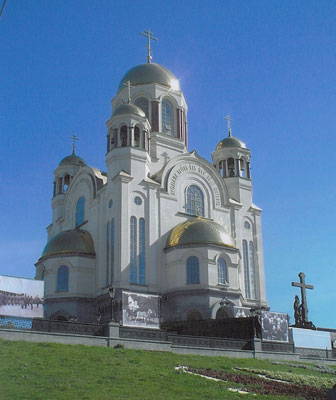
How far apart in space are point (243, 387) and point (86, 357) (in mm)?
4941

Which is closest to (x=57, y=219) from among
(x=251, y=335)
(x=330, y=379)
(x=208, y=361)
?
(x=251, y=335)

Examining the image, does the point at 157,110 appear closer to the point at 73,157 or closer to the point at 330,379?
the point at 73,157

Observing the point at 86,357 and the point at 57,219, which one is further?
the point at 57,219

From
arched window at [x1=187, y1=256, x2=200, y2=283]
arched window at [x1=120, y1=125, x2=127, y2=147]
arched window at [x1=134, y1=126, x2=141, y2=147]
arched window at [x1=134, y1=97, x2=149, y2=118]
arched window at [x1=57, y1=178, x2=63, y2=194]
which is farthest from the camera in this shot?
arched window at [x1=57, y1=178, x2=63, y2=194]

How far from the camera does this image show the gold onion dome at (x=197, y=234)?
3241 centimetres

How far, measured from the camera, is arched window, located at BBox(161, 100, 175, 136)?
39572 millimetres

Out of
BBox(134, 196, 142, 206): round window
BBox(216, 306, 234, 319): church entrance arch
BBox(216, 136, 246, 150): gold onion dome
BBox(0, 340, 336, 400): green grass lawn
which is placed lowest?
BBox(0, 340, 336, 400): green grass lawn

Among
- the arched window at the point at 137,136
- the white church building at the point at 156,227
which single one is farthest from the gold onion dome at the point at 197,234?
the arched window at the point at 137,136

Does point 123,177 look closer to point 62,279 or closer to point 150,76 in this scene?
point 62,279

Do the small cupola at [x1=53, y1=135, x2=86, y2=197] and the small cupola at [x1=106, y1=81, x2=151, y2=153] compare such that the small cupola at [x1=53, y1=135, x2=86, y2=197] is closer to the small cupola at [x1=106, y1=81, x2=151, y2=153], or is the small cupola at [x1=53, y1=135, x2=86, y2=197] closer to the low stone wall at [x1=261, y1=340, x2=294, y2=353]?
the small cupola at [x1=106, y1=81, x2=151, y2=153]

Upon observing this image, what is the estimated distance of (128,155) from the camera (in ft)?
111

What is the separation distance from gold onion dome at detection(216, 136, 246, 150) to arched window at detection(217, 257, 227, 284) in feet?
35.5

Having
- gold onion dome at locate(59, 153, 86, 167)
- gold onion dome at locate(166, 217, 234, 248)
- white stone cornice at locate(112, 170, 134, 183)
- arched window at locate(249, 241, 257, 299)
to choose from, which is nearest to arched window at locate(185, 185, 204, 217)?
gold onion dome at locate(166, 217, 234, 248)

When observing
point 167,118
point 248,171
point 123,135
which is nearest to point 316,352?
point 248,171
